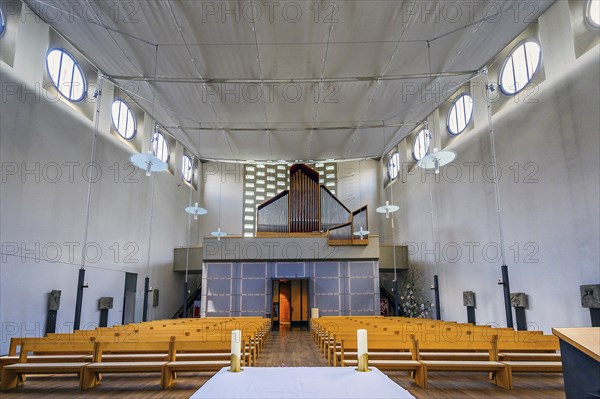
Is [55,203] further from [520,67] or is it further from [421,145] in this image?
[421,145]

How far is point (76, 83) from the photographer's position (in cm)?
994

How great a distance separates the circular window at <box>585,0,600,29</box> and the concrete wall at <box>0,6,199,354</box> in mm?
10714

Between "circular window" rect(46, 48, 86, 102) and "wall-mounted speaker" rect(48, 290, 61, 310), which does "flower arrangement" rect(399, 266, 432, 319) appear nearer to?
"wall-mounted speaker" rect(48, 290, 61, 310)

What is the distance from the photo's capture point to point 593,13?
726cm

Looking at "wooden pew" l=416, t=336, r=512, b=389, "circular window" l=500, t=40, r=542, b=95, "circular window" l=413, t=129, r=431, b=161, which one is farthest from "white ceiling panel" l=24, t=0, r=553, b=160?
"wooden pew" l=416, t=336, r=512, b=389

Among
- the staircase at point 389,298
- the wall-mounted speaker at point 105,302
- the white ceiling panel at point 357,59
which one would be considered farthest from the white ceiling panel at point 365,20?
the staircase at point 389,298

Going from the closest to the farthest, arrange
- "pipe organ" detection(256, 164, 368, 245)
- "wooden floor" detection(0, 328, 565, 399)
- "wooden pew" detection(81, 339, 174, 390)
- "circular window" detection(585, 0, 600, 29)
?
"wooden floor" detection(0, 328, 565, 399), "wooden pew" detection(81, 339, 174, 390), "circular window" detection(585, 0, 600, 29), "pipe organ" detection(256, 164, 368, 245)

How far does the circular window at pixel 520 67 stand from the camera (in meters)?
8.89

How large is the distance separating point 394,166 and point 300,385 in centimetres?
1600

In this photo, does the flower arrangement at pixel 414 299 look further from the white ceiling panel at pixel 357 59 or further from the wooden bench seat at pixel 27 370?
the wooden bench seat at pixel 27 370

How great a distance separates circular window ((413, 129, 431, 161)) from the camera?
13953mm

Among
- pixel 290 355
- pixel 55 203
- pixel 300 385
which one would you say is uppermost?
pixel 55 203

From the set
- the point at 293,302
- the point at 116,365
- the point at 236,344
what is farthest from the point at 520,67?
the point at 293,302

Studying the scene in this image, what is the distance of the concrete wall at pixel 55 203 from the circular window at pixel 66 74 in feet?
0.97
